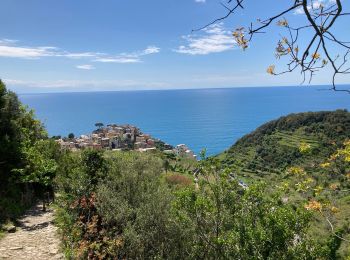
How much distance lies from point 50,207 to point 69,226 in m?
5.07

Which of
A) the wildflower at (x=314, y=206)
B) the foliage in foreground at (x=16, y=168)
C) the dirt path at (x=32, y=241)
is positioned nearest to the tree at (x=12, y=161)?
the foliage in foreground at (x=16, y=168)

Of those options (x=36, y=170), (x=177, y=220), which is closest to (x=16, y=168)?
(x=36, y=170)

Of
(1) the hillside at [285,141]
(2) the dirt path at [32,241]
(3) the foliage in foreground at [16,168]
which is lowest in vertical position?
(1) the hillside at [285,141]

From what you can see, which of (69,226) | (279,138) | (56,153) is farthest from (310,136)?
(69,226)

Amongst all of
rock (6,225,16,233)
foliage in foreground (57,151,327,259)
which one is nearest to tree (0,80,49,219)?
rock (6,225,16,233)

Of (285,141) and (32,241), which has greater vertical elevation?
(32,241)

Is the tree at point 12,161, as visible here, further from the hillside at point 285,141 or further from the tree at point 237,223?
the hillside at point 285,141

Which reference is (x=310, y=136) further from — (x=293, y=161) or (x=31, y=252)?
(x=31, y=252)

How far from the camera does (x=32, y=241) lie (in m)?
9.06

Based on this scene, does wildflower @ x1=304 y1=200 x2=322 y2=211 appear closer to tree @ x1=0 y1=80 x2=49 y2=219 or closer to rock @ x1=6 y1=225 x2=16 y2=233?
rock @ x1=6 y1=225 x2=16 y2=233

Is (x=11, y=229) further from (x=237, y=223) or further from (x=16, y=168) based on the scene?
(x=237, y=223)

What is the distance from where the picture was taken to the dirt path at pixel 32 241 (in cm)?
812

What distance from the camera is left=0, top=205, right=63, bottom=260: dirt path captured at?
8117 millimetres

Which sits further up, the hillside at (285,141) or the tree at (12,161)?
the tree at (12,161)
